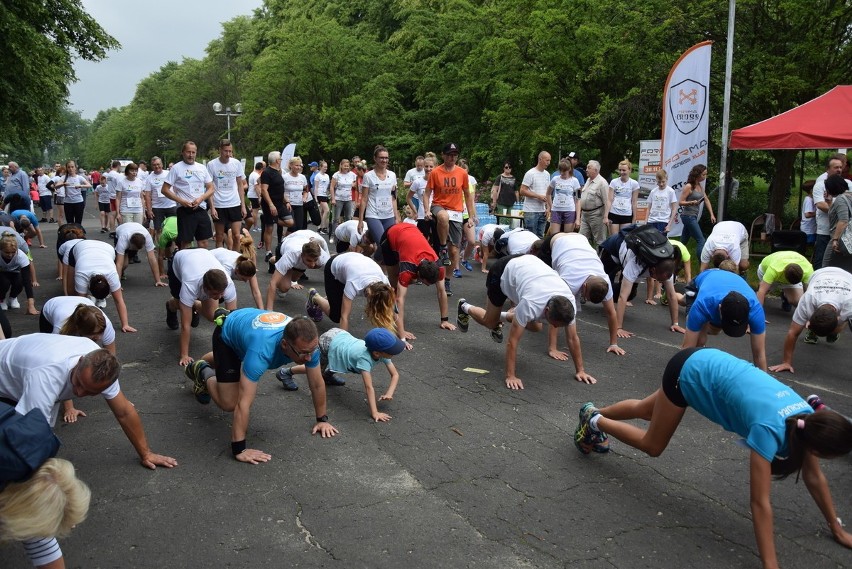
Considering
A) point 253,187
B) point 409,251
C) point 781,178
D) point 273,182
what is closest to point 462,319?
point 409,251

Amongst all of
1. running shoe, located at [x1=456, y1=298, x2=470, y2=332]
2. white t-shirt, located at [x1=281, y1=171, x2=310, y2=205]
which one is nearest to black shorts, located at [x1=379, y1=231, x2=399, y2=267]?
running shoe, located at [x1=456, y1=298, x2=470, y2=332]

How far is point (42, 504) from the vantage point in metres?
2.68

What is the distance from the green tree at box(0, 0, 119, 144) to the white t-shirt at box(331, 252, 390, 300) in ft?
28.9

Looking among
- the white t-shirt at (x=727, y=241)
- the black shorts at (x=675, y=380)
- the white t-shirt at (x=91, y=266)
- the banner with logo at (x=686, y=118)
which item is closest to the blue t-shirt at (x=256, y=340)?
the black shorts at (x=675, y=380)

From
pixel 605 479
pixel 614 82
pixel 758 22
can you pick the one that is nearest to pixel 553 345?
pixel 605 479

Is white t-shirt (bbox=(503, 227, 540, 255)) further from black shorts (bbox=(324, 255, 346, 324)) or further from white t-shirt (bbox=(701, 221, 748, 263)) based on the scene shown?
black shorts (bbox=(324, 255, 346, 324))

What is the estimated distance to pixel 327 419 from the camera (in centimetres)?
508

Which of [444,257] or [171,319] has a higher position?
[444,257]

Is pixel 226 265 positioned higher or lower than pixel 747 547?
higher

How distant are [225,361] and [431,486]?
65.9 inches

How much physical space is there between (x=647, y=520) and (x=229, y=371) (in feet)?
9.31

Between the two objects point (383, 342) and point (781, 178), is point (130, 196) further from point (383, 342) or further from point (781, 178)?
point (781, 178)

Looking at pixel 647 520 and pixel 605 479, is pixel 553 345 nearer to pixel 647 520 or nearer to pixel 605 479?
pixel 605 479

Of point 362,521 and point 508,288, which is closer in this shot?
point 362,521
